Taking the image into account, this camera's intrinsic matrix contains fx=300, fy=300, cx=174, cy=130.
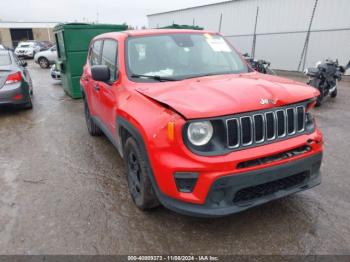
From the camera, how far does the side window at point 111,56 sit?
3.67 meters

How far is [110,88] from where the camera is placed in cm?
367

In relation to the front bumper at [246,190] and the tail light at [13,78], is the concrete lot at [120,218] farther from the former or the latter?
the tail light at [13,78]

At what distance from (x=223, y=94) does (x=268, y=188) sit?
91 cm

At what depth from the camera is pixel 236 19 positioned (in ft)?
62.0

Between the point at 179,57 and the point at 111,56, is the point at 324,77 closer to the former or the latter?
the point at 179,57

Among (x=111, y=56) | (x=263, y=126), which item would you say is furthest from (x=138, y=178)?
(x=111, y=56)

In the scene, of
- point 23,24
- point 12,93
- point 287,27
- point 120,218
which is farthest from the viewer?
point 23,24

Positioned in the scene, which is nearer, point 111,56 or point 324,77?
point 111,56

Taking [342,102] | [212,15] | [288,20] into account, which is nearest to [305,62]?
[288,20]

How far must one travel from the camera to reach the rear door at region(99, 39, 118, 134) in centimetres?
359

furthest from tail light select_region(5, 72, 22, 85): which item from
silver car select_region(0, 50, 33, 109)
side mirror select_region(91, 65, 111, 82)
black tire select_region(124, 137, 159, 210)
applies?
black tire select_region(124, 137, 159, 210)

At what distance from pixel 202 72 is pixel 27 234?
248cm

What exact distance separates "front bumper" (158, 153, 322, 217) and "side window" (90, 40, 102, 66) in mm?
2984

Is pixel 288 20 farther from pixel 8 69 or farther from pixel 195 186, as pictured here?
pixel 195 186
